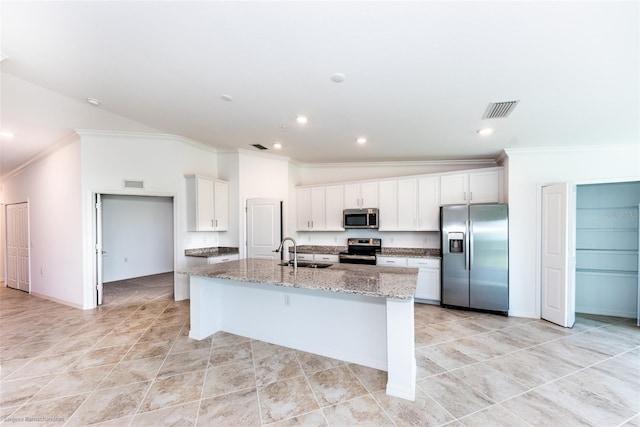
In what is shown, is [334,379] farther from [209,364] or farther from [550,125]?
[550,125]

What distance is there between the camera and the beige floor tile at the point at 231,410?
193cm

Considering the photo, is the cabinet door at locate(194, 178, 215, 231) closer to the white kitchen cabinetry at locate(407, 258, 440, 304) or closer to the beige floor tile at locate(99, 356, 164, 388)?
the beige floor tile at locate(99, 356, 164, 388)

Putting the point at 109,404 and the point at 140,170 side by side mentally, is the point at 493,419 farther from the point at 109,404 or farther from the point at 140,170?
the point at 140,170

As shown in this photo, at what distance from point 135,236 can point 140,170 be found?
305 centimetres

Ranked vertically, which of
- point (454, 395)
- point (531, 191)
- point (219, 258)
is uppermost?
point (531, 191)

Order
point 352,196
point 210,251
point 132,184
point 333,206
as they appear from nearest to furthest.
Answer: point 132,184 < point 210,251 < point 352,196 < point 333,206

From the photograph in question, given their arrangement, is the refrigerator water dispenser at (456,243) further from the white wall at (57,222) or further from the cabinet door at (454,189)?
the white wall at (57,222)

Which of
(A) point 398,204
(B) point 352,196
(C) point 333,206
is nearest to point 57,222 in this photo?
(C) point 333,206

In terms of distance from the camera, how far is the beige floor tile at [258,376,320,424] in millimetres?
2008

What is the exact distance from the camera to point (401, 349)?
7.30 feet

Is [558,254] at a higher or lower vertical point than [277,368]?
higher

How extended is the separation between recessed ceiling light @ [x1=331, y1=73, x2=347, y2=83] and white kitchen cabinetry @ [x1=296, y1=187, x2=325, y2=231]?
3.37 meters

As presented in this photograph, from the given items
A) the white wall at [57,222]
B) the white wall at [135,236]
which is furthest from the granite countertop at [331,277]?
the white wall at [135,236]

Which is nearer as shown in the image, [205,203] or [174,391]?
[174,391]
